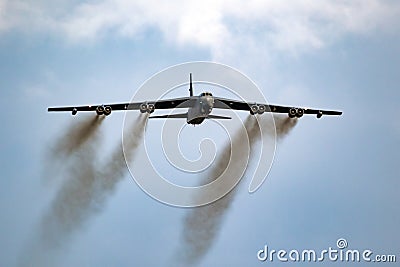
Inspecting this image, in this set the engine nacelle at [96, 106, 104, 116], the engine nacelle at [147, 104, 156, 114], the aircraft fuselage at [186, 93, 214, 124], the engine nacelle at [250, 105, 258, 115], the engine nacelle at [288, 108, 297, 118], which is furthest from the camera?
the engine nacelle at [250, 105, 258, 115]

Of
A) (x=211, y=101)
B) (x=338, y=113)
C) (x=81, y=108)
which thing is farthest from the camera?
(x=338, y=113)

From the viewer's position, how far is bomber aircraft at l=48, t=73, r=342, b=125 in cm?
5928

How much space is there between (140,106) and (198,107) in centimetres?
599

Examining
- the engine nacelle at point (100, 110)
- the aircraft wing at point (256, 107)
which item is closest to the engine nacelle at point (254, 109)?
the aircraft wing at point (256, 107)

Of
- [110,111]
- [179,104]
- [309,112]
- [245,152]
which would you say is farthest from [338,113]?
[110,111]

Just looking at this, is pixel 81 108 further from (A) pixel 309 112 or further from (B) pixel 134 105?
(A) pixel 309 112

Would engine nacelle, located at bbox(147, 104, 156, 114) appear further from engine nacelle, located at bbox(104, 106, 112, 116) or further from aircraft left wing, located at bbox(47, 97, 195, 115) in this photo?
engine nacelle, located at bbox(104, 106, 112, 116)

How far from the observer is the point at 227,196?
6500 cm

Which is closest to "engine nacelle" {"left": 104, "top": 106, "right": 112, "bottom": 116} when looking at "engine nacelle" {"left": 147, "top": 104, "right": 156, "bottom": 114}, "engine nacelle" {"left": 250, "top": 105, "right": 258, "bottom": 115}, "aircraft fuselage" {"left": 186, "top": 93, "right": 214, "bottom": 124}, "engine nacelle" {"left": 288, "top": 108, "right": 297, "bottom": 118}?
"engine nacelle" {"left": 147, "top": 104, "right": 156, "bottom": 114}

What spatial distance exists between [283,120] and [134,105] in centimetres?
1261

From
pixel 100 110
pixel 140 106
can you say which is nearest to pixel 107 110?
pixel 100 110

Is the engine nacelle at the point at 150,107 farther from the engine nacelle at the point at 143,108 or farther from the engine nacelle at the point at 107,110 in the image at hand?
the engine nacelle at the point at 107,110

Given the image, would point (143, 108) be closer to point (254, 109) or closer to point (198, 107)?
point (198, 107)

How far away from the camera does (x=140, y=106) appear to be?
6309cm
